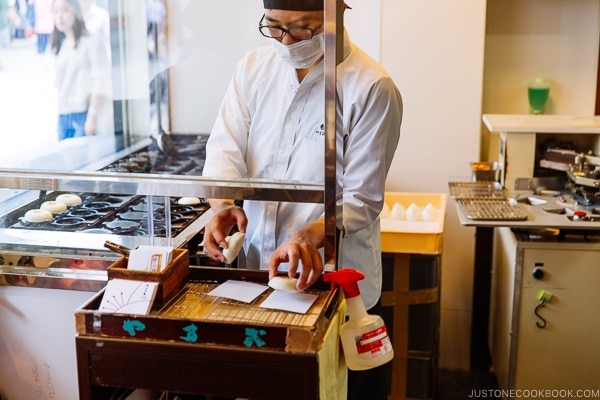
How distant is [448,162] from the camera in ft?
11.9

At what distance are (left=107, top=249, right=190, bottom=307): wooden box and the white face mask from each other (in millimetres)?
507

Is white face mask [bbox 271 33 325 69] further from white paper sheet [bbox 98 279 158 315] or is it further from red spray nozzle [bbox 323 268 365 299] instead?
white paper sheet [bbox 98 279 158 315]

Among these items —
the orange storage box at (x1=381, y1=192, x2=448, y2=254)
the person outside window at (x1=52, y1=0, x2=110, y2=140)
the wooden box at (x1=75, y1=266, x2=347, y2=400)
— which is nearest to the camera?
the wooden box at (x1=75, y1=266, x2=347, y2=400)

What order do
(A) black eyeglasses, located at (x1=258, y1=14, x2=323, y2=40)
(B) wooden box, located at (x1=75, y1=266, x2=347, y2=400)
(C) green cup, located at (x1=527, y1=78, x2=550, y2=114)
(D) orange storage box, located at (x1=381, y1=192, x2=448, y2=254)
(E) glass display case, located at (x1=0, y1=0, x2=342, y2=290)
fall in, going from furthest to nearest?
(C) green cup, located at (x1=527, y1=78, x2=550, y2=114), (D) orange storage box, located at (x1=381, y1=192, x2=448, y2=254), (E) glass display case, located at (x1=0, y1=0, x2=342, y2=290), (A) black eyeglasses, located at (x1=258, y1=14, x2=323, y2=40), (B) wooden box, located at (x1=75, y1=266, x2=347, y2=400)

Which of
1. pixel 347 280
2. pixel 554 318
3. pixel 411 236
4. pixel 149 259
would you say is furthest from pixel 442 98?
pixel 149 259

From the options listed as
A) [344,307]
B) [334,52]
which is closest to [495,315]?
[344,307]

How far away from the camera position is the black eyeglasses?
175 centimetres

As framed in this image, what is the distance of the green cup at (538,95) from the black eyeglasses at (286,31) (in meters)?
2.57

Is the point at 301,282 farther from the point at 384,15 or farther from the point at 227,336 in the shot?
the point at 384,15

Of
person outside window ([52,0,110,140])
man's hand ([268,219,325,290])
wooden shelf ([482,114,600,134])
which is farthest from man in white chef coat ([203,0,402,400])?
wooden shelf ([482,114,600,134])

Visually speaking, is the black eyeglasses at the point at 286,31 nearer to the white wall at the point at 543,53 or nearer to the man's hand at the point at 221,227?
the man's hand at the point at 221,227

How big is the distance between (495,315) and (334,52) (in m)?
2.11

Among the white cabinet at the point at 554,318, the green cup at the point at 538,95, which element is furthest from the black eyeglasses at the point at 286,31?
the green cup at the point at 538,95

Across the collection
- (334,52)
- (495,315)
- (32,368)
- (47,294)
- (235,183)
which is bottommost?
(495,315)
